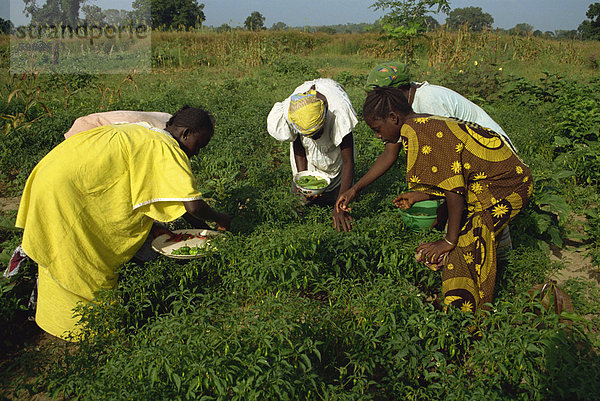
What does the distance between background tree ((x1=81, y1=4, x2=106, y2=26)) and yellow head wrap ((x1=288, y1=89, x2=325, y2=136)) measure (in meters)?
20.5

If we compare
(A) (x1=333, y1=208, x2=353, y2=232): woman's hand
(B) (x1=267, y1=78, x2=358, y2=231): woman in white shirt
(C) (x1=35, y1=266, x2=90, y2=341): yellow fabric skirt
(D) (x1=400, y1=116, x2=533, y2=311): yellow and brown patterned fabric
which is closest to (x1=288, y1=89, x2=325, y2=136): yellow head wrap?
(B) (x1=267, y1=78, x2=358, y2=231): woman in white shirt

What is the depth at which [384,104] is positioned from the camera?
3.00 metres

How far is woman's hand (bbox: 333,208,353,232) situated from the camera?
11.8 ft

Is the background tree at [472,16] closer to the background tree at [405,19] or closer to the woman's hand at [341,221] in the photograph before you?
the background tree at [405,19]

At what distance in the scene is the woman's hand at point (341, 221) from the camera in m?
3.59

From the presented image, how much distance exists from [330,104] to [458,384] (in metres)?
2.48

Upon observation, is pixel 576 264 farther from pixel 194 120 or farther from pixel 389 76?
pixel 194 120

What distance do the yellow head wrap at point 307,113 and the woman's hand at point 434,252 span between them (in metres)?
1.28

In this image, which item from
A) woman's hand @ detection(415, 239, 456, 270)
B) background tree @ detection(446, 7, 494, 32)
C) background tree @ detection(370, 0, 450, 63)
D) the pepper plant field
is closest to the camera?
the pepper plant field

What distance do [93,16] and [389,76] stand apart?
2267 centimetres

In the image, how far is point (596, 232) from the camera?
452 centimetres

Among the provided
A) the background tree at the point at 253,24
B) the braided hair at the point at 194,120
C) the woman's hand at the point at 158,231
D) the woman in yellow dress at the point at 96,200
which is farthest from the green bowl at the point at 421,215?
the background tree at the point at 253,24

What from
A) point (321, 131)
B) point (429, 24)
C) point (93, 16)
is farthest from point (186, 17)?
point (321, 131)

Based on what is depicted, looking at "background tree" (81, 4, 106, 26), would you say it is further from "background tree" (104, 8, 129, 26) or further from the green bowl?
the green bowl
